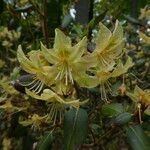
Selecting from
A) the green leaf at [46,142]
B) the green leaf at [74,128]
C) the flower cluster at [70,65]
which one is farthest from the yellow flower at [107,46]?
the green leaf at [46,142]

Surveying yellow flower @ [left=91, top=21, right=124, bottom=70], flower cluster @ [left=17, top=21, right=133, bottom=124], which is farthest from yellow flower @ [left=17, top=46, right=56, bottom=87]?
yellow flower @ [left=91, top=21, right=124, bottom=70]

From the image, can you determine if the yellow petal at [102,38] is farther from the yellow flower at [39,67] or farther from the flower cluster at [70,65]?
the yellow flower at [39,67]

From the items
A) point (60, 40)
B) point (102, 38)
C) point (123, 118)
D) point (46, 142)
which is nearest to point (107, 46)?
point (102, 38)

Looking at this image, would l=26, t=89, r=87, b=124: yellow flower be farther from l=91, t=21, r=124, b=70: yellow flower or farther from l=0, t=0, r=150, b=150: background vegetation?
l=91, t=21, r=124, b=70: yellow flower

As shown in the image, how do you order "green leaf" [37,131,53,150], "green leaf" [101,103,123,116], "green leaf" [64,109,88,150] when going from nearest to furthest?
"green leaf" [64,109,88,150] < "green leaf" [101,103,123,116] < "green leaf" [37,131,53,150]

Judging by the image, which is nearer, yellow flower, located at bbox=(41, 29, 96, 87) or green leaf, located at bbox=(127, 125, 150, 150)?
yellow flower, located at bbox=(41, 29, 96, 87)

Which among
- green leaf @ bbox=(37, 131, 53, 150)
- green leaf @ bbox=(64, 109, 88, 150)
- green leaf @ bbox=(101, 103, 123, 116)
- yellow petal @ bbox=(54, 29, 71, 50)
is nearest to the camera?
yellow petal @ bbox=(54, 29, 71, 50)
